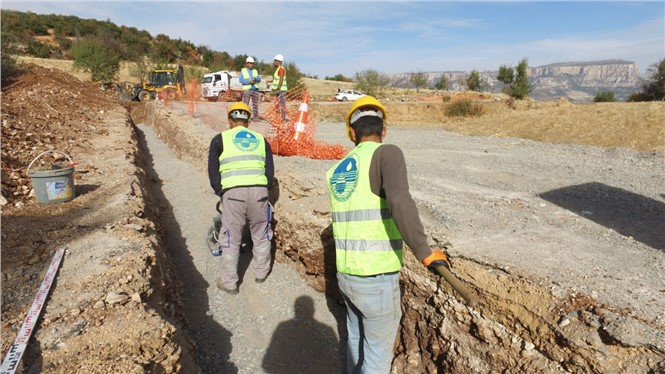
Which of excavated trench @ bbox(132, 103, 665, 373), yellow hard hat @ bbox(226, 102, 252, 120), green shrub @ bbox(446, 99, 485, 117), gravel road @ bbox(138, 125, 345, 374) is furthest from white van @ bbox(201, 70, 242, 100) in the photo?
excavated trench @ bbox(132, 103, 665, 373)

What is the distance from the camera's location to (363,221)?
2312mm

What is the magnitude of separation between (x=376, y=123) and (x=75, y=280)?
2817 mm

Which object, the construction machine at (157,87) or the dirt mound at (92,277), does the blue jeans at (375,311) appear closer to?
the dirt mound at (92,277)

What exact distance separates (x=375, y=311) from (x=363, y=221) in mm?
578

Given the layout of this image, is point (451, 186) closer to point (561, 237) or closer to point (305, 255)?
point (561, 237)

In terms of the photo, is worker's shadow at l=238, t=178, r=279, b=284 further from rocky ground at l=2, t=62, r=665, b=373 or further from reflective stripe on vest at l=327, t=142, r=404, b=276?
reflective stripe on vest at l=327, t=142, r=404, b=276

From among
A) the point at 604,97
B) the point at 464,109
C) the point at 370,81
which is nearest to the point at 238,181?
the point at 464,109

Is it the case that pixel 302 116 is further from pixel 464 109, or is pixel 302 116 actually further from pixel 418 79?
pixel 418 79

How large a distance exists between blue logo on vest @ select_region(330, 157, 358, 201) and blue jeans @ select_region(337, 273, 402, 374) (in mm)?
528

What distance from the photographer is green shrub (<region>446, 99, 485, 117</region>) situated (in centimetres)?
2258

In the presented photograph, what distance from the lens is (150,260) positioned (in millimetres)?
3680

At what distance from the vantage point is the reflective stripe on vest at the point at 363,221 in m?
2.26

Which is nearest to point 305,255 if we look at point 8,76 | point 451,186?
point 451,186

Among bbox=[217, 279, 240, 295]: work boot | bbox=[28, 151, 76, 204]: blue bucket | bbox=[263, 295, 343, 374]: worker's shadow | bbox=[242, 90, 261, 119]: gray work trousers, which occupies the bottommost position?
bbox=[263, 295, 343, 374]: worker's shadow
